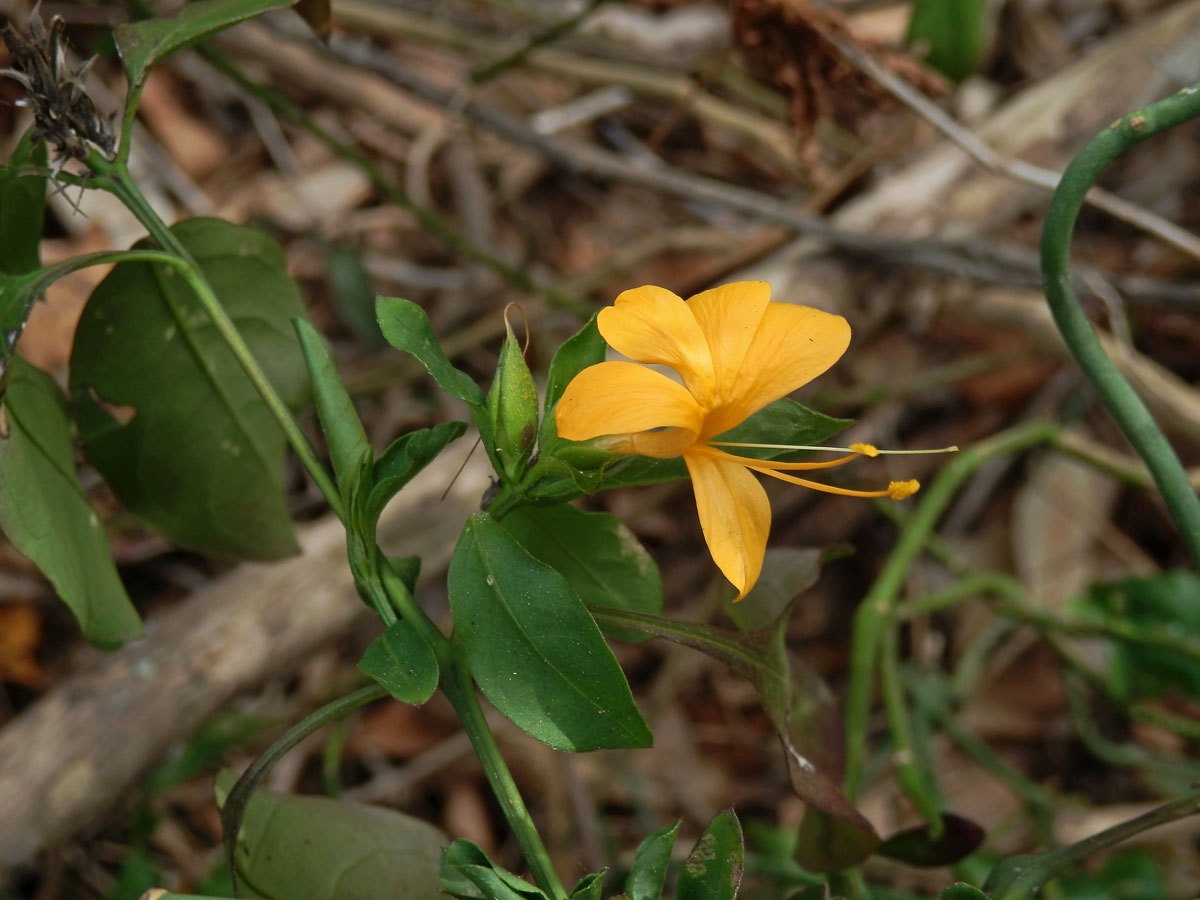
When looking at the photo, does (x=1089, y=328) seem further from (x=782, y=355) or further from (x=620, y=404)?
(x=620, y=404)

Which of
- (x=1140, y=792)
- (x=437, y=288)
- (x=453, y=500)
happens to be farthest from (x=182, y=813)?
(x=1140, y=792)

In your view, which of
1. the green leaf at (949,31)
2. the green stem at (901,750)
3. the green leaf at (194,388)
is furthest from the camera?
the green leaf at (949,31)

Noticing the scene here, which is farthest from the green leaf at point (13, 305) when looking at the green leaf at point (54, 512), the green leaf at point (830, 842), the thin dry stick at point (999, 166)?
the thin dry stick at point (999, 166)

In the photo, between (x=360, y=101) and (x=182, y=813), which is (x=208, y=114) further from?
(x=182, y=813)

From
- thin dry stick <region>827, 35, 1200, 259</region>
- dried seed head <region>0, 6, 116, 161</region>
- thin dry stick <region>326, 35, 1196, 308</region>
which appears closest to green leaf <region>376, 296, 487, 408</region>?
dried seed head <region>0, 6, 116, 161</region>

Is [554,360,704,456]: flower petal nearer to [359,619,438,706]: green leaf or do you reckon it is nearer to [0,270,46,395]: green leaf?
[359,619,438,706]: green leaf

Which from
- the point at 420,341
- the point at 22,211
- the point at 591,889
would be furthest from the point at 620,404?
the point at 22,211

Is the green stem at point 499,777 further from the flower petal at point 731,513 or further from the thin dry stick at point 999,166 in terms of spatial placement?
the thin dry stick at point 999,166
